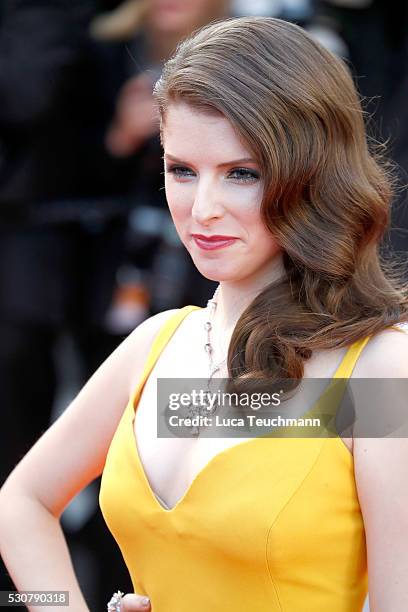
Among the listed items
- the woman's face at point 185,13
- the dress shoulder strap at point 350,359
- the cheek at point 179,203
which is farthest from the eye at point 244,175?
the woman's face at point 185,13

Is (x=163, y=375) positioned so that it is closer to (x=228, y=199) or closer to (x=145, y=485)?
(x=145, y=485)

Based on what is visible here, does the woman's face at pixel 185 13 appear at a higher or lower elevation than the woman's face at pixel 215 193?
higher

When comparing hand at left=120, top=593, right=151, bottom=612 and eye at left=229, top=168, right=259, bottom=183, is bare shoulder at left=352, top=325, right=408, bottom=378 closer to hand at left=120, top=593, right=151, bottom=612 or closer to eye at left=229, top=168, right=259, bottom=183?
eye at left=229, top=168, right=259, bottom=183

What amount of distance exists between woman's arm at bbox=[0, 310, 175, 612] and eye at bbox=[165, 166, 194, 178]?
1.36ft

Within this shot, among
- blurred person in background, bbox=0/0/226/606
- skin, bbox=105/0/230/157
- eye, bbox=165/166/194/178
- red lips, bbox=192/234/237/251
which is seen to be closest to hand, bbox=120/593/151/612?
red lips, bbox=192/234/237/251

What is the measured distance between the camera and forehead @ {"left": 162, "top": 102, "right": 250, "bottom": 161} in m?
2.01

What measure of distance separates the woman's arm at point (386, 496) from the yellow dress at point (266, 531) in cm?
5

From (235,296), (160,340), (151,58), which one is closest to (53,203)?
(151,58)

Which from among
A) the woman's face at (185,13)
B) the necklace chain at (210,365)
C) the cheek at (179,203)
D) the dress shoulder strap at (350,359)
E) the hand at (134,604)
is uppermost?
the woman's face at (185,13)

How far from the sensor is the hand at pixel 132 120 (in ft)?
12.6

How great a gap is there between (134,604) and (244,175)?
0.83 m

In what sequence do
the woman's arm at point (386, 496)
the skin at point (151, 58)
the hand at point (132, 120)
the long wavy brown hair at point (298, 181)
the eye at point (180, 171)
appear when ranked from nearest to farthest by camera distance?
the woman's arm at point (386, 496), the long wavy brown hair at point (298, 181), the eye at point (180, 171), the skin at point (151, 58), the hand at point (132, 120)

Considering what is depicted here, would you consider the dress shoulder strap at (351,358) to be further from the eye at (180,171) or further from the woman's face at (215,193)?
the eye at (180,171)

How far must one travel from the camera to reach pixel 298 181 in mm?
Result: 2027
